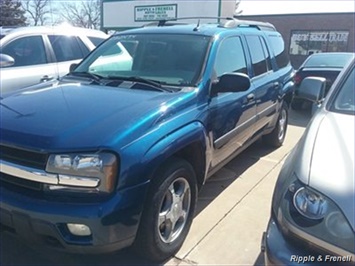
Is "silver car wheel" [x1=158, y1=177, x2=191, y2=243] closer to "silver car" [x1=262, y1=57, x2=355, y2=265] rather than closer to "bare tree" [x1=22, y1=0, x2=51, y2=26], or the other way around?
"silver car" [x1=262, y1=57, x2=355, y2=265]

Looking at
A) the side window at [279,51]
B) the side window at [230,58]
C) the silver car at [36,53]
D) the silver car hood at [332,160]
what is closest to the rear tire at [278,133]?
the side window at [279,51]

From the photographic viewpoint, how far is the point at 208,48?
3.49m

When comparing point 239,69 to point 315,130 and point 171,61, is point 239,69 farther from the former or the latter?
point 315,130

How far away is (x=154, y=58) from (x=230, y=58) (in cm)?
81

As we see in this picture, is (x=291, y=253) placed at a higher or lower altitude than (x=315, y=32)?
higher

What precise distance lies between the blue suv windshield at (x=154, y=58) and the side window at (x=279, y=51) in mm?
2093

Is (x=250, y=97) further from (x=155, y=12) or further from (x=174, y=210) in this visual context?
(x=155, y=12)

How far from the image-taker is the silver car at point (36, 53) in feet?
17.1

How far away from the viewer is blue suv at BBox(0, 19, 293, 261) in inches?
89.3

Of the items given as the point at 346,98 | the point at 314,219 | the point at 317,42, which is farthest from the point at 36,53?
the point at 317,42

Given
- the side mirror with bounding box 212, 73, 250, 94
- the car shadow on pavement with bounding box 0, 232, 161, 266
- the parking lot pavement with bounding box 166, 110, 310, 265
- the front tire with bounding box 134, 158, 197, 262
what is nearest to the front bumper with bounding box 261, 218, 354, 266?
the front tire with bounding box 134, 158, 197, 262

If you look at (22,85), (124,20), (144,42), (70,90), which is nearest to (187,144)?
(70,90)

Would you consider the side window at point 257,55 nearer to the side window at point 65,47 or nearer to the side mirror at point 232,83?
the side mirror at point 232,83

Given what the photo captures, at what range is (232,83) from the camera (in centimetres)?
322
